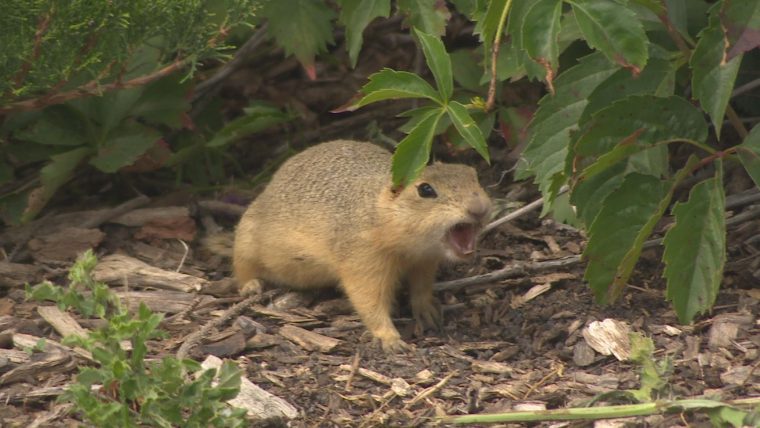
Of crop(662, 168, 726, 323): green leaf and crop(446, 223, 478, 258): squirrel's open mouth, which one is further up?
crop(662, 168, 726, 323): green leaf

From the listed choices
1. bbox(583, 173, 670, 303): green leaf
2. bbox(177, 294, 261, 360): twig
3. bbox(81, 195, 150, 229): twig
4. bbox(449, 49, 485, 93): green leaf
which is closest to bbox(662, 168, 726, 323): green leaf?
bbox(583, 173, 670, 303): green leaf

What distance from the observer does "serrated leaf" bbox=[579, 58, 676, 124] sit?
195 inches

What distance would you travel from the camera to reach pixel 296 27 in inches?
249

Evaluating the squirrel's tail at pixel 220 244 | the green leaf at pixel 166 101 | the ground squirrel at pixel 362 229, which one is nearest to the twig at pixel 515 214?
the ground squirrel at pixel 362 229

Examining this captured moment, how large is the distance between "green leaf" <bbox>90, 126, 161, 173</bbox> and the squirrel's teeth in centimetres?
194

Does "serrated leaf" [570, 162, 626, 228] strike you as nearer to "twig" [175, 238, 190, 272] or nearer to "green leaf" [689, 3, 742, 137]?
"green leaf" [689, 3, 742, 137]

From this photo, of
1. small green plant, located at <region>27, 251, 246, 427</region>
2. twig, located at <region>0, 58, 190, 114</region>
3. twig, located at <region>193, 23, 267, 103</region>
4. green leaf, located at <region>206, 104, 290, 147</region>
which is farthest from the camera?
twig, located at <region>193, 23, 267, 103</region>

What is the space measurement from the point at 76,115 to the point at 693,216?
3.46 m

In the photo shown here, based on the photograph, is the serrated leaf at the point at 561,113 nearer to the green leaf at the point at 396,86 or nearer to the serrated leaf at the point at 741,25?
the serrated leaf at the point at 741,25

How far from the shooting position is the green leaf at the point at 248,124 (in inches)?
267

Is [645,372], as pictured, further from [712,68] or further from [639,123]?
[712,68]

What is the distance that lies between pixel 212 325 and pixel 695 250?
226cm

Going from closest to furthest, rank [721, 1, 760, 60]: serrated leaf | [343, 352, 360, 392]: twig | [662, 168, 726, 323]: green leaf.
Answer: [721, 1, 760, 60]: serrated leaf → [662, 168, 726, 323]: green leaf → [343, 352, 360, 392]: twig

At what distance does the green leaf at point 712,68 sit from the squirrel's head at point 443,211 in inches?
47.2
